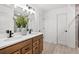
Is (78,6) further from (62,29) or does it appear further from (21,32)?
(21,32)

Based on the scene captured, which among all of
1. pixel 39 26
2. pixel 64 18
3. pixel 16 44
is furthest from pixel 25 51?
pixel 64 18

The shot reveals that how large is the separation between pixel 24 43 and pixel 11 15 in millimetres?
600

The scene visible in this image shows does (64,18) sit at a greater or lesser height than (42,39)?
greater

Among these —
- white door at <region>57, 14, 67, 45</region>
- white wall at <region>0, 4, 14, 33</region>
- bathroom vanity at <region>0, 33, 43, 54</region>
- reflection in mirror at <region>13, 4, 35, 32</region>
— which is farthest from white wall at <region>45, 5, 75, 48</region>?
white wall at <region>0, 4, 14, 33</region>

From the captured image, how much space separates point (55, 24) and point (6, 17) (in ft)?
2.83

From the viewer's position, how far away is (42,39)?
6.06 feet

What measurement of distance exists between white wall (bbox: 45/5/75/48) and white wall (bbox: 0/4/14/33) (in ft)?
2.17

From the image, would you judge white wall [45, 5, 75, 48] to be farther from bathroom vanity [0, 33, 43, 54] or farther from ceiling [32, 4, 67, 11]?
bathroom vanity [0, 33, 43, 54]

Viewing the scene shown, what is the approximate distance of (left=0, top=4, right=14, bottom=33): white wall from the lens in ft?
5.83

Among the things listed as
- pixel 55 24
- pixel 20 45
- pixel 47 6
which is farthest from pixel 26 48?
pixel 47 6

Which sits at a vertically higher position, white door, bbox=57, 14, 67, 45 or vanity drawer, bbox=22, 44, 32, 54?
white door, bbox=57, 14, 67, 45

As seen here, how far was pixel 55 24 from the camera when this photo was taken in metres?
1.77
